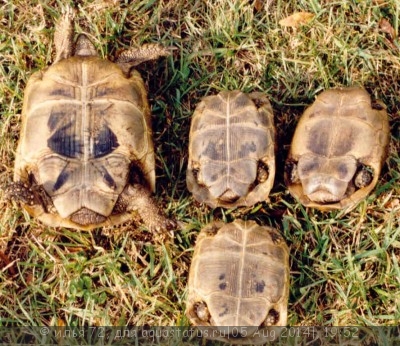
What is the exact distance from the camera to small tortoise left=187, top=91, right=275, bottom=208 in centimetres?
438

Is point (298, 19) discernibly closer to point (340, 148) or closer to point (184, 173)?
point (340, 148)

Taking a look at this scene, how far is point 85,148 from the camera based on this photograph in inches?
171

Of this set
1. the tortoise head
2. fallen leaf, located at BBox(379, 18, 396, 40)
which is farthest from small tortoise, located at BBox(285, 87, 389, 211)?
the tortoise head

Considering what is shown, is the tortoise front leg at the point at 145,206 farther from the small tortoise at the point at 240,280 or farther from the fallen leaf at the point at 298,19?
the fallen leaf at the point at 298,19

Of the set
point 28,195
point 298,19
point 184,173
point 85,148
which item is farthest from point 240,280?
point 298,19

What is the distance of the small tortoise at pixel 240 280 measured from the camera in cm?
422

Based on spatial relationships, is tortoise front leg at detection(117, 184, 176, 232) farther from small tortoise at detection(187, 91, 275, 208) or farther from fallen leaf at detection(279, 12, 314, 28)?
fallen leaf at detection(279, 12, 314, 28)

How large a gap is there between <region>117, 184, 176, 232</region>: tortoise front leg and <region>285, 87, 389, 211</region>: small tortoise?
0.96 meters

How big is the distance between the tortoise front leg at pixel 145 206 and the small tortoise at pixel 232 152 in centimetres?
29

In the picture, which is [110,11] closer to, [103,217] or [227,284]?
[103,217]

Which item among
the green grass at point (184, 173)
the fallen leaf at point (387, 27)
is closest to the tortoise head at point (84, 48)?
the green grass at point (184, 173)

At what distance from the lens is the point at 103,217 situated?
4.45 meters

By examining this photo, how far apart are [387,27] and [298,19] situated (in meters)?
0.64

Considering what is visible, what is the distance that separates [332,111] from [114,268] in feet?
6.01
